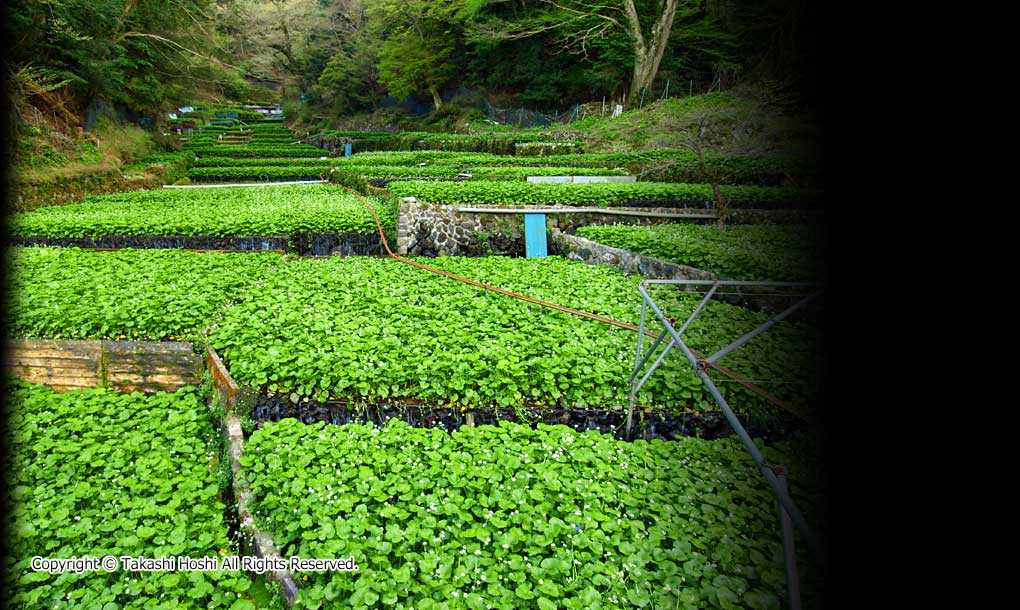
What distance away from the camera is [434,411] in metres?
5.02

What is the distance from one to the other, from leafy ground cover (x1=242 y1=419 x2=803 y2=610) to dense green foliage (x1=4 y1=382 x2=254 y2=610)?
55cm

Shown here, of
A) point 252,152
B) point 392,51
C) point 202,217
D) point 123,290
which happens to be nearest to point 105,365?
point 123,290

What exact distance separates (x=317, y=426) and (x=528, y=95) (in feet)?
109

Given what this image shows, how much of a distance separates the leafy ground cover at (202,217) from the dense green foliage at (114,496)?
242 inches

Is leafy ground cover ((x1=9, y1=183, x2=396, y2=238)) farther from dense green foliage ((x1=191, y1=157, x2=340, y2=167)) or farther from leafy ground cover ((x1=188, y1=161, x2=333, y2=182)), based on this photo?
dense green foliage ((x1=191, y1=157, x2=340, y2=167))

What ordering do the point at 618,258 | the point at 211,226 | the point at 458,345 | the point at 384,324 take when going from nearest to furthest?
1. the point at 458,345
2. the point at 384,324
3. the point at 618,258
4. the point at 211,226

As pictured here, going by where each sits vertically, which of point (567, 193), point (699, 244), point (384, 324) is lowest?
point (384, 324)

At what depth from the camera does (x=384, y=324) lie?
642cm

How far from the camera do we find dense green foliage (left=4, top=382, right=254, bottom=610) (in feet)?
11.2

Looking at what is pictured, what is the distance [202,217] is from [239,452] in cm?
952

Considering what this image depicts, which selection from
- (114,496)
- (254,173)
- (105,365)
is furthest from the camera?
(254,173)

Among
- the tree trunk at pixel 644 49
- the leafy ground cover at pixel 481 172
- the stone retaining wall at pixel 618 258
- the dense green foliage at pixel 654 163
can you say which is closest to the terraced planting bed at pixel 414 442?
the stone retaining wall at pixel 618 258

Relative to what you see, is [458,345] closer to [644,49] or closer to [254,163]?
[644,49]

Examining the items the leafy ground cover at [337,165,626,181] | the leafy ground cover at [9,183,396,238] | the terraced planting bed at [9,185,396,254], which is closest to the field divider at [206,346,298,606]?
the terraced planting bed at [9,185,396,254]
